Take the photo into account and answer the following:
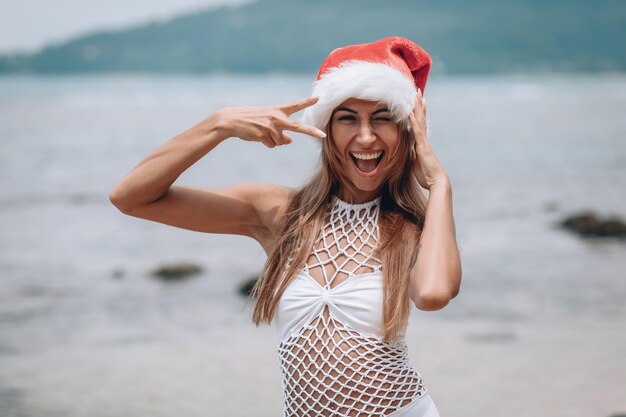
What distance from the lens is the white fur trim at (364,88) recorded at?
332 centimetres

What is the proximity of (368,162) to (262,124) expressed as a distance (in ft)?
1.30

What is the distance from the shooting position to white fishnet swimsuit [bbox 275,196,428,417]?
3322 millimetres

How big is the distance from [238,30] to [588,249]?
18038 cm

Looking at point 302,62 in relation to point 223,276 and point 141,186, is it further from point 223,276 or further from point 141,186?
point 141,186

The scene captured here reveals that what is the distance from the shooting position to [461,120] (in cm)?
4959

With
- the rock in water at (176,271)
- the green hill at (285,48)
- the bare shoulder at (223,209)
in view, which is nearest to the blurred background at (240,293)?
the rock in water at (176,271)

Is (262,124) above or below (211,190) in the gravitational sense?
above

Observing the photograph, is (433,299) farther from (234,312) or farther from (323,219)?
(234,312)

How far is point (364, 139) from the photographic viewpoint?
10.9 feet

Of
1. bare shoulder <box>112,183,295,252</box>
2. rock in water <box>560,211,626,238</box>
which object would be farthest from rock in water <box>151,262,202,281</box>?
bare shoulder <box>112,183,295,252</box>

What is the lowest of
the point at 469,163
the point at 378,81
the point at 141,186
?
the point at 469,163

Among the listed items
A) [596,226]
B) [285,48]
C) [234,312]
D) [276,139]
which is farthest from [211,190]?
[285,48]

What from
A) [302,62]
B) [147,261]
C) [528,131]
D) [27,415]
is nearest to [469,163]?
[528,131]

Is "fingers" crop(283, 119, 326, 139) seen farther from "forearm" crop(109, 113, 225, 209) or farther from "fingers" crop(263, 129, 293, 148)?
"forearm" crop(109, 113, 225, 209)
